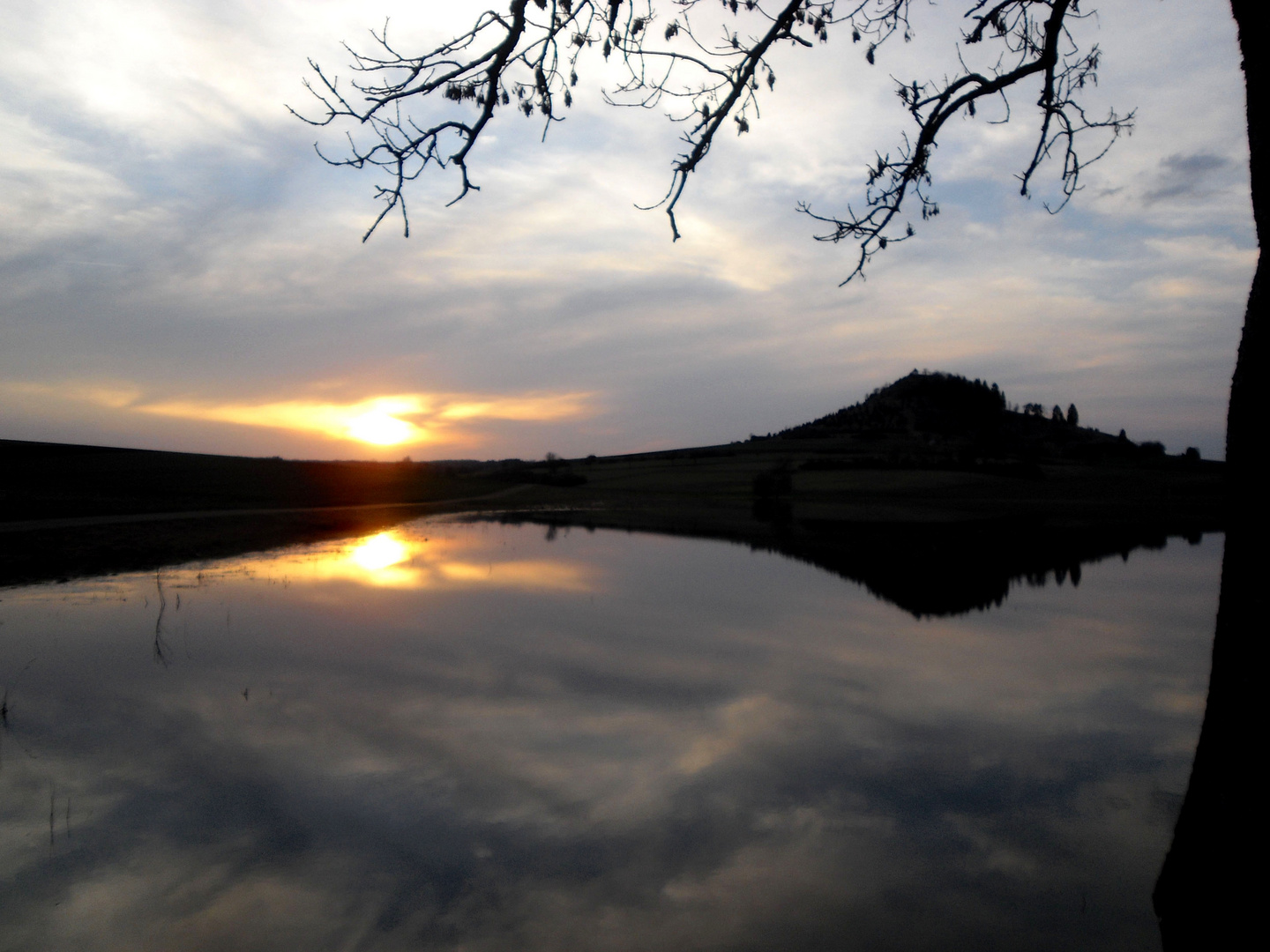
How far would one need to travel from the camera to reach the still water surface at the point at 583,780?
16.8ft

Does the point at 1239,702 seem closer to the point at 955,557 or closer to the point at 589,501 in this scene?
the point at 955,557

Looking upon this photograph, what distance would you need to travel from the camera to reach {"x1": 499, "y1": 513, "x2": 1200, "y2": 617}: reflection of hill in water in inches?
731

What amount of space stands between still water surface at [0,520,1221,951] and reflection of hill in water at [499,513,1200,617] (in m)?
3.92

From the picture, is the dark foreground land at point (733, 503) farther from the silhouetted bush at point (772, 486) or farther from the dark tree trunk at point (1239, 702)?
the dark tree trunk at point (1239, 702)

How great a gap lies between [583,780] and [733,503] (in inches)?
1755

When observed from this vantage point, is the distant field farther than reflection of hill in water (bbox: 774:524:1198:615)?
Yes

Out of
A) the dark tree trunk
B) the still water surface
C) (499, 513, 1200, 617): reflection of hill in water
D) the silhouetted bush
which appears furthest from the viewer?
the silhouetted bush

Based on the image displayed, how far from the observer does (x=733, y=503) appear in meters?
51.2

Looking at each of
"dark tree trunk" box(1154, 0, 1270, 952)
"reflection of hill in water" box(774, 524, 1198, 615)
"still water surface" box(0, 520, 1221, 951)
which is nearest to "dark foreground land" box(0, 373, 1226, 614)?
"reflection of hill in water" box(774, 524, 1198, 615)

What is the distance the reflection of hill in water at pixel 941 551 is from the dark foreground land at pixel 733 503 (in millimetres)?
125

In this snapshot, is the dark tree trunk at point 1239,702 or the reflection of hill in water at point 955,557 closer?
the dark tree trunk at point 1239,702

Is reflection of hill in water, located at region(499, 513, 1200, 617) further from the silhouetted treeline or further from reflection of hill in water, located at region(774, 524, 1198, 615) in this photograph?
the silhouetted treeline

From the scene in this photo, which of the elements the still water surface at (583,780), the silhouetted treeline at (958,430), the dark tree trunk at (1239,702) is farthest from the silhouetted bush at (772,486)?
the dark tree trunk at (1239,702)

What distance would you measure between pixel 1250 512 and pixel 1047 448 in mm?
95233
